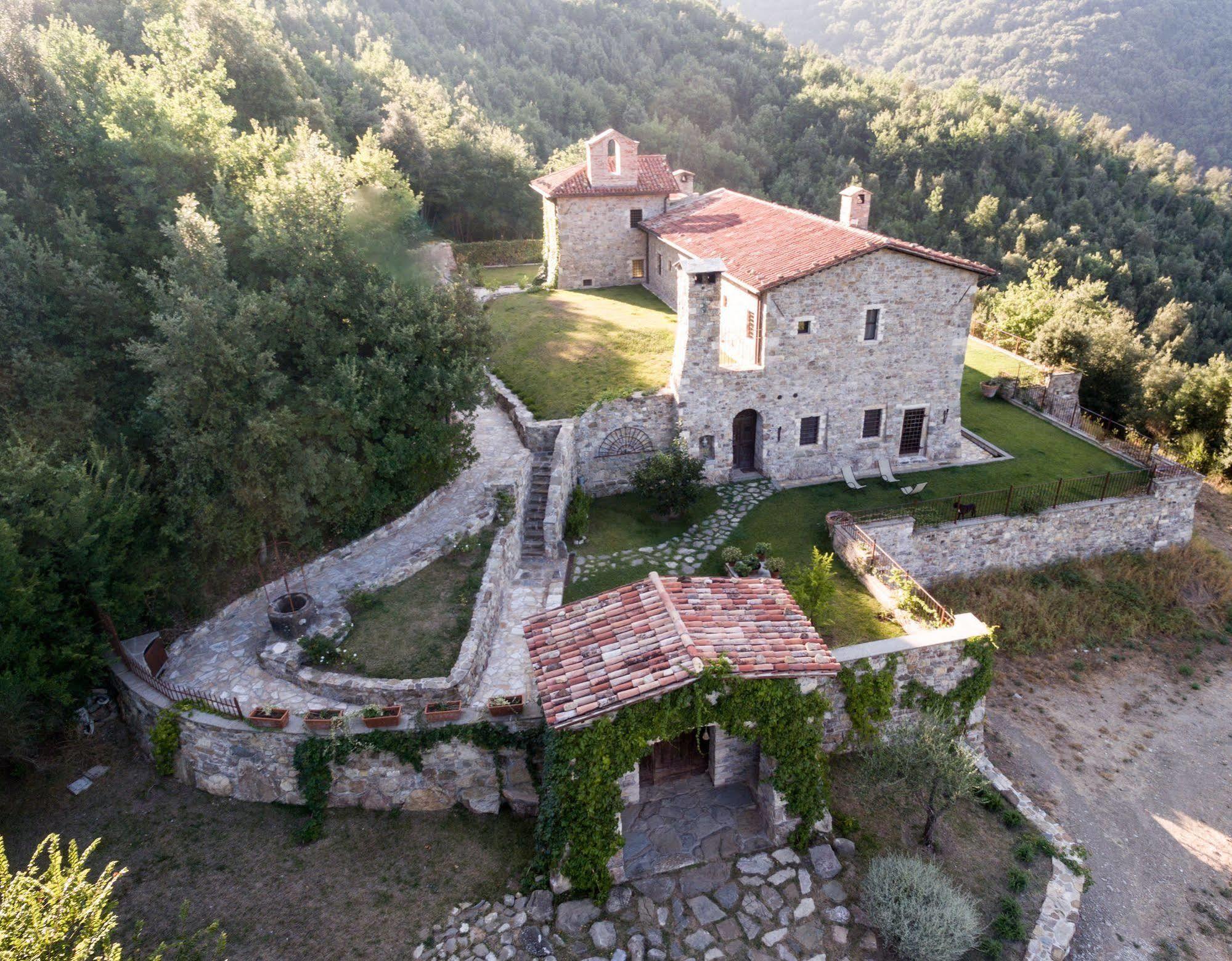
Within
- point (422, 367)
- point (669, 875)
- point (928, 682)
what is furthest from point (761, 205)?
point (669, 875)

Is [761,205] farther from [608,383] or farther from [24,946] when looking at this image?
[24,946]

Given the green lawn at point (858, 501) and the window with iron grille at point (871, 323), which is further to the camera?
the window with iron grille at point (871, 323)

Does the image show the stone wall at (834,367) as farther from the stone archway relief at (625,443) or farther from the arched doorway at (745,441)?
the stone archway relief at (625,443)

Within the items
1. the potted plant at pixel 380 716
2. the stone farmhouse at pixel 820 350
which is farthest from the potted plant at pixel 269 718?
the stone farmhouse at pixel 820 350

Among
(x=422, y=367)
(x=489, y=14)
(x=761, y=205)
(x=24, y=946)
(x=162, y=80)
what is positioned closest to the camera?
(x=24, y=946)

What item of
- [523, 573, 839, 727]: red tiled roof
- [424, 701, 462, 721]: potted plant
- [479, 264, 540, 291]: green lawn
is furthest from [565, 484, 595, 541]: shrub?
[479, 264, 540, 291]: green lawn
